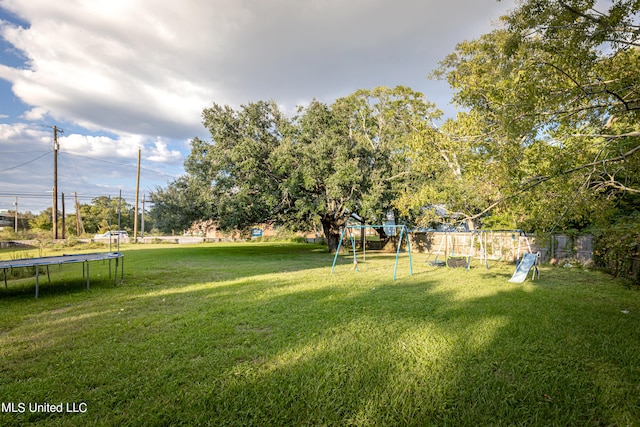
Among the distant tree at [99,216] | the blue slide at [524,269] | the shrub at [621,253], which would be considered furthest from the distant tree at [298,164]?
the distant tree at [99,216]

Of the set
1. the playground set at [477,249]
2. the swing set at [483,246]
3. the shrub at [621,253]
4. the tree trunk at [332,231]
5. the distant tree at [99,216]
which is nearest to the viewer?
the shrub at [621,253]

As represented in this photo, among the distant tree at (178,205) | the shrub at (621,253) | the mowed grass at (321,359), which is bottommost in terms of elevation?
the mowed grass at (321,359)

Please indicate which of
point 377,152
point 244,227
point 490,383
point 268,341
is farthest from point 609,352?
point 244,227

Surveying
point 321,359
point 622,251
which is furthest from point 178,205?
point 622,251

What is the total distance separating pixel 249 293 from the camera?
22.6 feet

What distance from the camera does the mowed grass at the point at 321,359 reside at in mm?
2545

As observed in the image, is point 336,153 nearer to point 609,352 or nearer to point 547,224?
point 547,224

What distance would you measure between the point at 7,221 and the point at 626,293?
75621mm

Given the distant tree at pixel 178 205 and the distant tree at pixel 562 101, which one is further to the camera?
the distant tree at pixel 178 205

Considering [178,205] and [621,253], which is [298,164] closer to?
[178,205]

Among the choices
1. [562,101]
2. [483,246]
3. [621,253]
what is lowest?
[483,246]

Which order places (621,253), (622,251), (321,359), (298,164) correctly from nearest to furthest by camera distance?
(321,359) < (622,251) < (621,253) < (298,164)

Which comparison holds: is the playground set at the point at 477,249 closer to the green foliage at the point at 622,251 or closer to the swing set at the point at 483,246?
the swing set at the point at 483,246

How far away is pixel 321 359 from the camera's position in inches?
136
